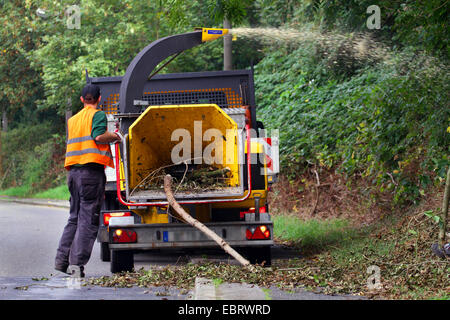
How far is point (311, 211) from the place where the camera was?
542 inches

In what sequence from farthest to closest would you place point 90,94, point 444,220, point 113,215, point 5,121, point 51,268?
point 5,121
point 51,268
point 113,215
point 90,94
point 444,220

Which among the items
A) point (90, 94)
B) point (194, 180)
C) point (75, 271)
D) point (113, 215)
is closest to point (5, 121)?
point (113, 215)

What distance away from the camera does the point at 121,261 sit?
8.55 metres

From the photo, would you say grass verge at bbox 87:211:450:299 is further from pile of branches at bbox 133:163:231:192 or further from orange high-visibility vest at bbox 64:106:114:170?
orange high-visibility vest at bbox 64:106:114:170

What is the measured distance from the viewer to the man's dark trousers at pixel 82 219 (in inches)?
297

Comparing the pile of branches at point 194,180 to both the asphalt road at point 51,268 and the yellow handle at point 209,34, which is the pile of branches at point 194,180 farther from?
the yellow handle at point 209,34

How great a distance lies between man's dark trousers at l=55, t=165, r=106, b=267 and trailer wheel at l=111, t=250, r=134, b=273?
867mm

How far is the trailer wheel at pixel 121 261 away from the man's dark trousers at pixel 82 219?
867 millimetres

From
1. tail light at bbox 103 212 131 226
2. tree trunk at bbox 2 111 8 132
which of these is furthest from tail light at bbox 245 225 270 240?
tree trunk at bbox 2 111 8 132

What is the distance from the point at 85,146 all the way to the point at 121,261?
1.60 meters

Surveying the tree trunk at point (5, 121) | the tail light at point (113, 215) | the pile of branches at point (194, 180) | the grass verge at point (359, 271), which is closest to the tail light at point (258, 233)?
the grass verge at point (359, 271)

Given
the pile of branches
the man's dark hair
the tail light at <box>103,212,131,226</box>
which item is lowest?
the tail light at <box>103,212,131,226</box>

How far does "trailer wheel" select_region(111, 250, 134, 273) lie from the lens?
852cm

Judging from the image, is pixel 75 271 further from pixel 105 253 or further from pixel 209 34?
pixel 209 34
